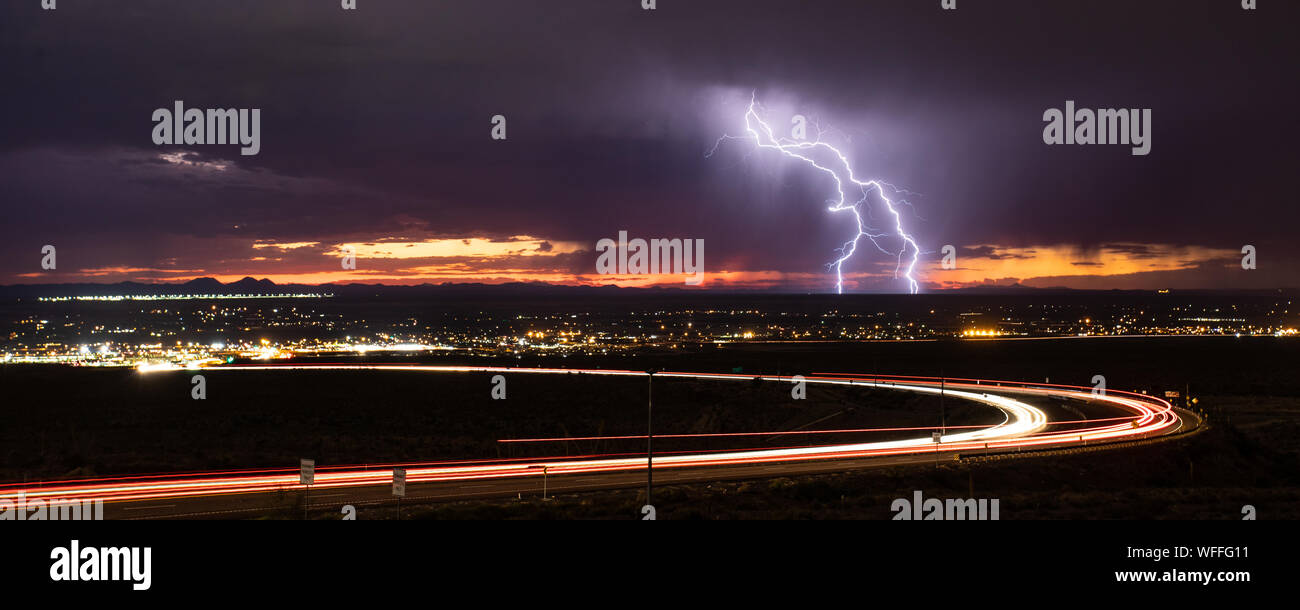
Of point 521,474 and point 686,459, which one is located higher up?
point 521,474

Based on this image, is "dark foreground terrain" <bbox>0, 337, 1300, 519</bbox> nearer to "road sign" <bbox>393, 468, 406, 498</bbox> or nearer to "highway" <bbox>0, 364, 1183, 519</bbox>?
"highway" <bbox>0, 364, 1183, 519</bbox>

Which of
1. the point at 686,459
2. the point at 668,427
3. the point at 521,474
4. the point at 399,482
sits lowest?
the point at 668,427

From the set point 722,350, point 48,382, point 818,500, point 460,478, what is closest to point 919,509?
point 818,500

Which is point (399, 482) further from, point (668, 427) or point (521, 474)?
point (668, 427)

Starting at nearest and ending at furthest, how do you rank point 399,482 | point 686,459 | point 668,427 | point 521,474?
point 399,482 → point 521,474 → point 686,459 → point 668,427

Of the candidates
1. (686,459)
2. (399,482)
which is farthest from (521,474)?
(399,482)

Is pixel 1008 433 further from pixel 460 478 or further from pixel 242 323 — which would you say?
pixel 242 323

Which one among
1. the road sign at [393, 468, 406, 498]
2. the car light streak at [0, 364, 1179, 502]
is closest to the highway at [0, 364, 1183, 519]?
the car light streak at [0, 364, 1179, 502]

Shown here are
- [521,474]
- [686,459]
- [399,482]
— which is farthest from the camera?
[686,459]
